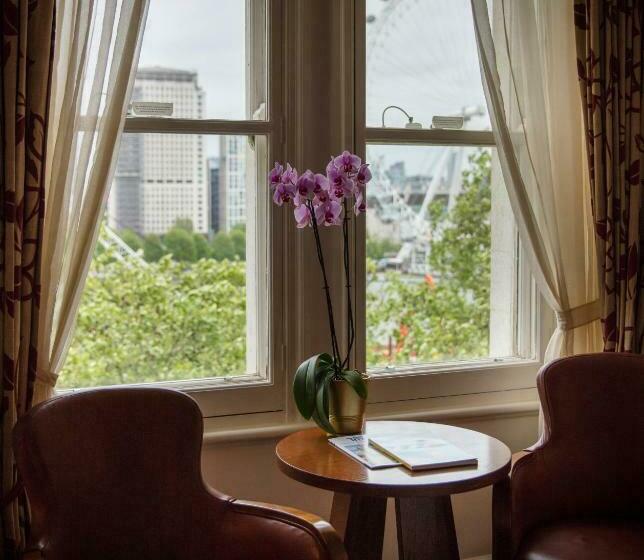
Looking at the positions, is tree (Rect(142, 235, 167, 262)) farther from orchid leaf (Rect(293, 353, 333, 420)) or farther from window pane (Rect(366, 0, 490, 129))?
window pane (Rect(366, 0, 490, 129))

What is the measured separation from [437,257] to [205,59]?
0.98 meters

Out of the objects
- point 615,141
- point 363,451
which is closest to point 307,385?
point 363,451

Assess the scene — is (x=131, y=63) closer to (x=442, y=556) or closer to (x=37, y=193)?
(x=37, y=193)

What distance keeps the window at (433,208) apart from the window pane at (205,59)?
0.34 metres

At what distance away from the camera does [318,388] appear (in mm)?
2191

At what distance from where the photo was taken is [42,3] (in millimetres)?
2016

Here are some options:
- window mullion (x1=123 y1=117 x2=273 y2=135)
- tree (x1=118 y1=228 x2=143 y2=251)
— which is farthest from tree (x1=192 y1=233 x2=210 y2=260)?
window mullion (x1=123 y1=117 x2=273 y2=135)

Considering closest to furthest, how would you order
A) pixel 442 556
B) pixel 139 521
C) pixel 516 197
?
pixel 139 521 → pixel 442 556 → pixel 516 197

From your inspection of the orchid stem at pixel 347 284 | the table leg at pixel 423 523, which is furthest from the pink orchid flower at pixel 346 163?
the table leg at pixel 423 523

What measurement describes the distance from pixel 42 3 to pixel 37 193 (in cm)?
46

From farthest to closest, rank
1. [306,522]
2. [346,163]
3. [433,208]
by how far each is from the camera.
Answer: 1. [433,208]
2. [346,163]
3. [306,522]

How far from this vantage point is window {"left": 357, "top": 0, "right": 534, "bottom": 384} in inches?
104

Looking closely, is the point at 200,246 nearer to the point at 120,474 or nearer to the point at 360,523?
the point at 120,474

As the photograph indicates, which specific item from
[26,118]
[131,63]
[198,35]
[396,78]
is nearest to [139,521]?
[26,118]
